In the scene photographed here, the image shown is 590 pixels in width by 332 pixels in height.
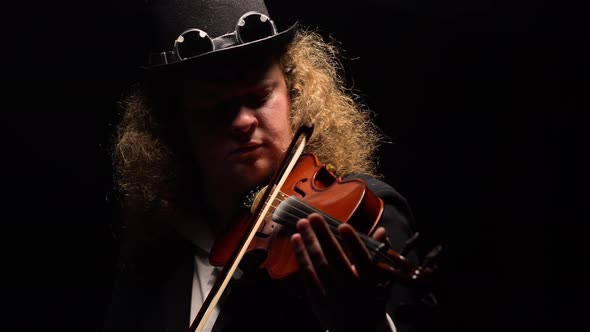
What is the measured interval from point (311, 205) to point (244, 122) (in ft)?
1.26

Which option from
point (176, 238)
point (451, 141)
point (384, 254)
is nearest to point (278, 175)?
point (384, 254)

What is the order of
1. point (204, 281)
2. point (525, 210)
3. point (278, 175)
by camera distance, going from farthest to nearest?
point (525, 210) → point (204, 281) → point (278, 175)

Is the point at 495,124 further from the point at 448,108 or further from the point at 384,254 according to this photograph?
the point at 384,254

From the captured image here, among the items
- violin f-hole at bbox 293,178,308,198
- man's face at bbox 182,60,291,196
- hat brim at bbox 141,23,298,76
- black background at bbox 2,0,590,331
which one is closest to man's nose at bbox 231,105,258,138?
man's face at bbox 182,60,291,196

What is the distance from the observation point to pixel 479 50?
2111 mm

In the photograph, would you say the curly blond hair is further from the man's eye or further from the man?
the man's eye

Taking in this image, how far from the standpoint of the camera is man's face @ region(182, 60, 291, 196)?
5.36 feet

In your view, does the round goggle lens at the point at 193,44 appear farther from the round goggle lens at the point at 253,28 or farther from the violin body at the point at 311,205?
the violin body at the point at 311,205

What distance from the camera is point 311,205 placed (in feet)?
4.32

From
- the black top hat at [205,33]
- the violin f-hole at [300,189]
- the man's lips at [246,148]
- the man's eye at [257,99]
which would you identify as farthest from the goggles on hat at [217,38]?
the violin f-hole at [300,189]

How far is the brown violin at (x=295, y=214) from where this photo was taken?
124cm

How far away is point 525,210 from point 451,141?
1.05 feet

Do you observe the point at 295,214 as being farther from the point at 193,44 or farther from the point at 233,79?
the point at 193,44

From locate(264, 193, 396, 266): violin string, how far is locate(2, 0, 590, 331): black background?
0.69 metres
